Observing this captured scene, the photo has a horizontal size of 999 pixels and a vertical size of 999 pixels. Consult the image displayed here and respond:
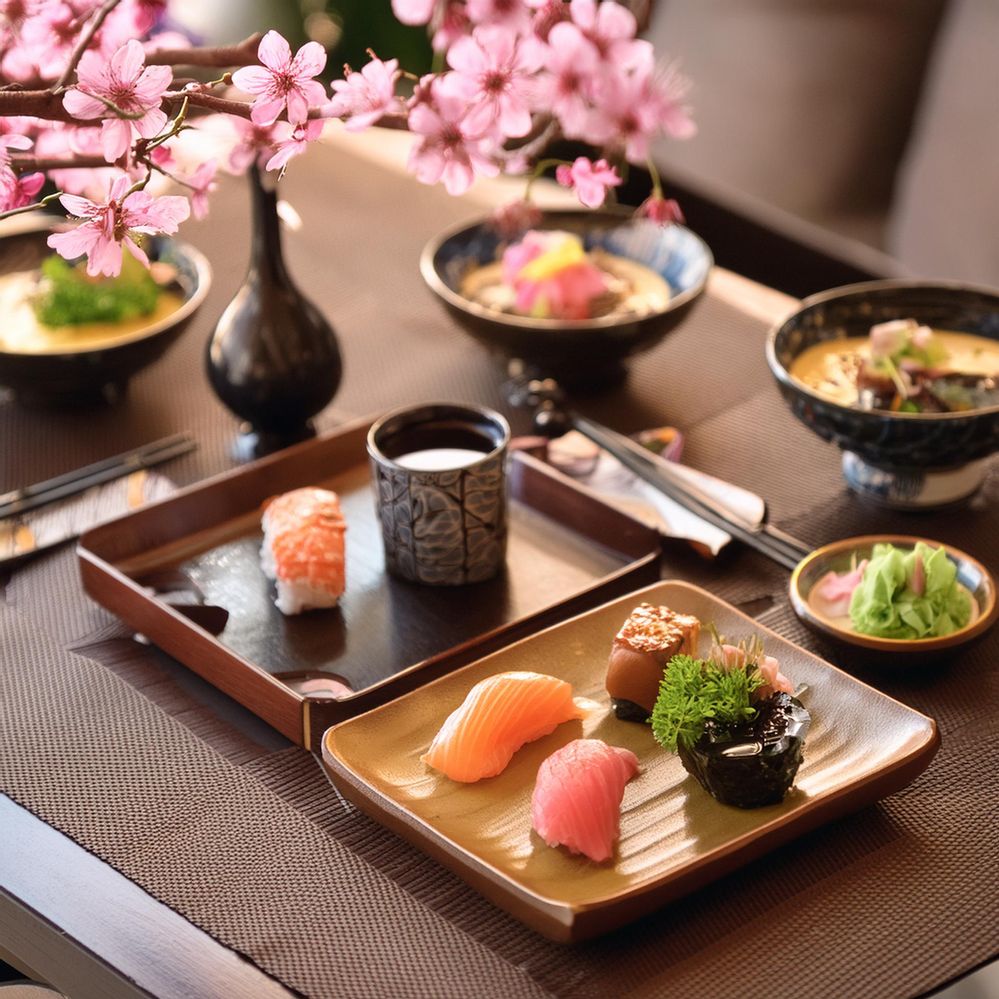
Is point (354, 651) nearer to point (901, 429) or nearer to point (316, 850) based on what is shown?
point (316, 850)

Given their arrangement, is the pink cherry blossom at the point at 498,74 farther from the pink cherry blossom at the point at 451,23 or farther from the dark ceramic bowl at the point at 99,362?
the dark ceramic bowl at the point at 99,362

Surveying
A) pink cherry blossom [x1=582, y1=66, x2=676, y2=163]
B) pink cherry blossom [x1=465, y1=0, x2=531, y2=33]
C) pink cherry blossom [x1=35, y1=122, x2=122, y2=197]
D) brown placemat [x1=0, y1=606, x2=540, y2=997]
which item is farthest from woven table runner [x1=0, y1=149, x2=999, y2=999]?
pink cherry blossom [x1=465, y1=0, x2=531, y2=33]

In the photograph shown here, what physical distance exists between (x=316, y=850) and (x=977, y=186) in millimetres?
1886

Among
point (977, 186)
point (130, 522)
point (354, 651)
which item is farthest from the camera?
point (977, 186)

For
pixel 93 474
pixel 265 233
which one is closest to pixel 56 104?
pixel 265 233

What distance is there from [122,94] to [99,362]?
0.67 m

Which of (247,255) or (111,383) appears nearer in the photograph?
(111,383)

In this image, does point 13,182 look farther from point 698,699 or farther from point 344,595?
point 698,699

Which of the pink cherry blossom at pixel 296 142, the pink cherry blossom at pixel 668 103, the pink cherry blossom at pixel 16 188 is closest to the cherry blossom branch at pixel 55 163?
the pink cherry blossom at pixel 16 188

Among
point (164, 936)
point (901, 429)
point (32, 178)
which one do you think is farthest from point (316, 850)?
point (901, 429)

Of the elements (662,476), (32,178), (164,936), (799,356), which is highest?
(32,178)

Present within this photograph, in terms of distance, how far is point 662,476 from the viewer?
1.41 meters

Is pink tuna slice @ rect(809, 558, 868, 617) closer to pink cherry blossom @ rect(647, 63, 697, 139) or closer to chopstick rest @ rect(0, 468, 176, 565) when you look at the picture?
pink cherry blossom @ rect(647, 63, 697, 139)

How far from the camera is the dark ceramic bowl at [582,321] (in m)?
1.57
